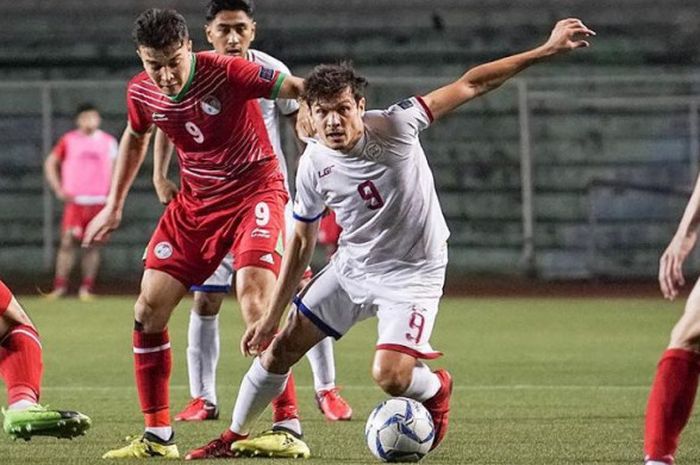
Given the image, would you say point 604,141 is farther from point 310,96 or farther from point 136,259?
point 310,96

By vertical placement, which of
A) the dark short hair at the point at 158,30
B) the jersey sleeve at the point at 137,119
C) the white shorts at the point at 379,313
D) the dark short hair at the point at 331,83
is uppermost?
the dark short hair at the point at 158,30

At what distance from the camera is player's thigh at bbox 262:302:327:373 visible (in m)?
7.30

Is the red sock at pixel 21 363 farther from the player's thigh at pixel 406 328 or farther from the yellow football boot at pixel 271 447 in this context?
the player's thigh at pixel 406 328

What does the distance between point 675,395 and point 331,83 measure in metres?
2.03

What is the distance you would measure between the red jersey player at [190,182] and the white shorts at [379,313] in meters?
0.47

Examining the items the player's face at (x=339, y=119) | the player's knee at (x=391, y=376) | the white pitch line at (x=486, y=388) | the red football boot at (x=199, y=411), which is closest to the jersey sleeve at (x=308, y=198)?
the player's face at (x=339, y=119)

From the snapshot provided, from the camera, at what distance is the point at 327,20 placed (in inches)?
861

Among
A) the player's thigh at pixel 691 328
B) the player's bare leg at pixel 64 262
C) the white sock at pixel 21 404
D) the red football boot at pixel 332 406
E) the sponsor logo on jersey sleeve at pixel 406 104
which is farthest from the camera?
the player's bare leg at pixel 64 262

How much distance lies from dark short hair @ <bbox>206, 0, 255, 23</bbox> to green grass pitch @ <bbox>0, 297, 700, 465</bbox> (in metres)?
2.11

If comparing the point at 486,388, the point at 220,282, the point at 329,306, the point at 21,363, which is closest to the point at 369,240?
the point at 329,306

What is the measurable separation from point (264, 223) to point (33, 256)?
1381 cm

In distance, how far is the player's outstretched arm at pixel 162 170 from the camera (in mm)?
8547

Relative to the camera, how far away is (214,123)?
7914 millimetres

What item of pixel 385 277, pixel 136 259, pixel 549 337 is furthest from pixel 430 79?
pixel 385 277
